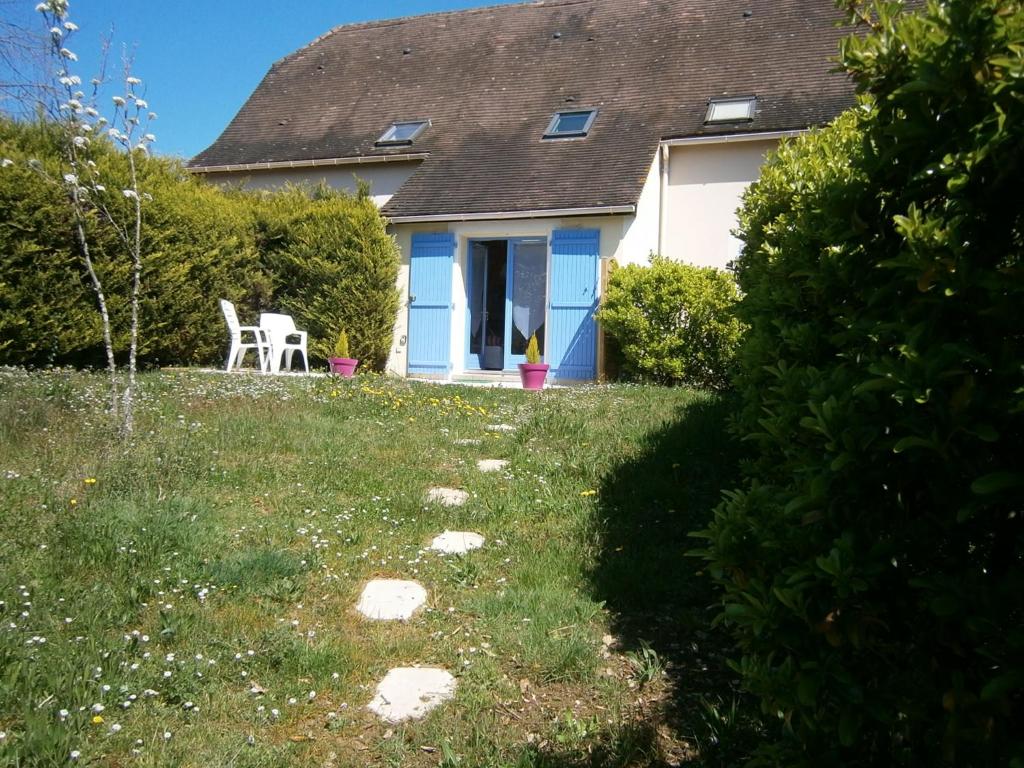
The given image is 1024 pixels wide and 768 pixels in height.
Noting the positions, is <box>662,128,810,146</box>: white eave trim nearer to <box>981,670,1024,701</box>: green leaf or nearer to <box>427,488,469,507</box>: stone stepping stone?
<box>427,488,469,507</box>: stone stepping stone

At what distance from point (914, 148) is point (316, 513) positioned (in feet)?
11.6

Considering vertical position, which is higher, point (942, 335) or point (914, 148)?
point (914, 148)

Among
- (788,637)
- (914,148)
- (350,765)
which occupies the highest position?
(914,148)

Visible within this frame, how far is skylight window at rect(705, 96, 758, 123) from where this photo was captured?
41.4ft

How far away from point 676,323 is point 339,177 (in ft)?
25.8

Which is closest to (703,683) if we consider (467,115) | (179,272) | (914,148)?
(914,148)

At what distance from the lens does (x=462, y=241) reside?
42.5 feet

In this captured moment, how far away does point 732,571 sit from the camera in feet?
6.48

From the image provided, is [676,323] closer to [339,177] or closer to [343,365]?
[343,365]

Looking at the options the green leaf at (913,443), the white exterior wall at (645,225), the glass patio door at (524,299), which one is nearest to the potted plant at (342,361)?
the glass patio door at (524,299)

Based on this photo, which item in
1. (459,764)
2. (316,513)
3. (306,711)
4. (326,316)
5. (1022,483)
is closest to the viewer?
(1022,483)

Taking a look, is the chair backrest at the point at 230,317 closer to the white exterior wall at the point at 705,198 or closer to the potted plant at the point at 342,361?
the potted plant at the point at 342,361

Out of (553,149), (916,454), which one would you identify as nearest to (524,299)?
(553,149)

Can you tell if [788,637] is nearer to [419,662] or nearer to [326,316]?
[419,662]
